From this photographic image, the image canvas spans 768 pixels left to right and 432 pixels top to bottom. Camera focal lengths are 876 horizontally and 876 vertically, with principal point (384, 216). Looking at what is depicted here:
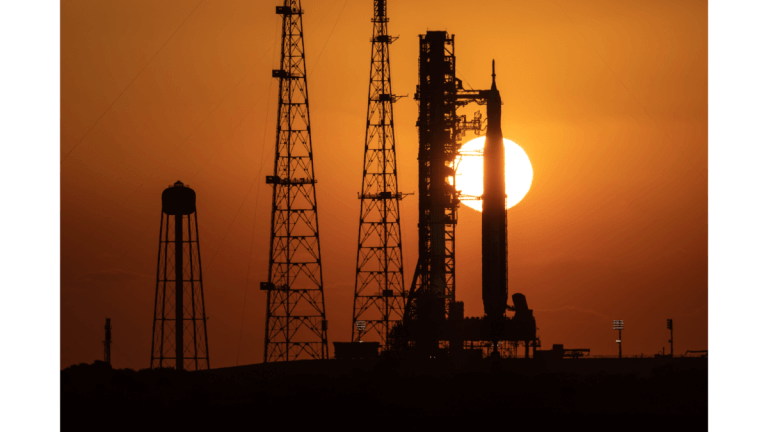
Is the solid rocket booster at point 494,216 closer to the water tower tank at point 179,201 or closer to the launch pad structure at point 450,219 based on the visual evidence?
the launch pad structure at point 450,219

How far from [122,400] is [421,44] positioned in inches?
1267

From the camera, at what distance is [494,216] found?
64.4 m

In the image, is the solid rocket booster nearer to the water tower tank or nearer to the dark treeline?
the dark treeline

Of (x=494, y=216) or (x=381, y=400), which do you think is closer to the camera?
(x=381, y=400)

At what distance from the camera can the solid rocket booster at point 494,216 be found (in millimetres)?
63938

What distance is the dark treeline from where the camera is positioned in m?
45.3

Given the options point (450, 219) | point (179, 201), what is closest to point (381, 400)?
point (450, 219)

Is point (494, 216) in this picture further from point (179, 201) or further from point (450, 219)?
point (179, 201)

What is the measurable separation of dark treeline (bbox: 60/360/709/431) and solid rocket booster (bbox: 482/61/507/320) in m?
7.50

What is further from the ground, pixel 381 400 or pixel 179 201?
pixel 179 201

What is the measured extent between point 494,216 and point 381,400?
66.1ft

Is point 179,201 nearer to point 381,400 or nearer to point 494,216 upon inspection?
point 494,216

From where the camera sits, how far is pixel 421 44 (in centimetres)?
6400
